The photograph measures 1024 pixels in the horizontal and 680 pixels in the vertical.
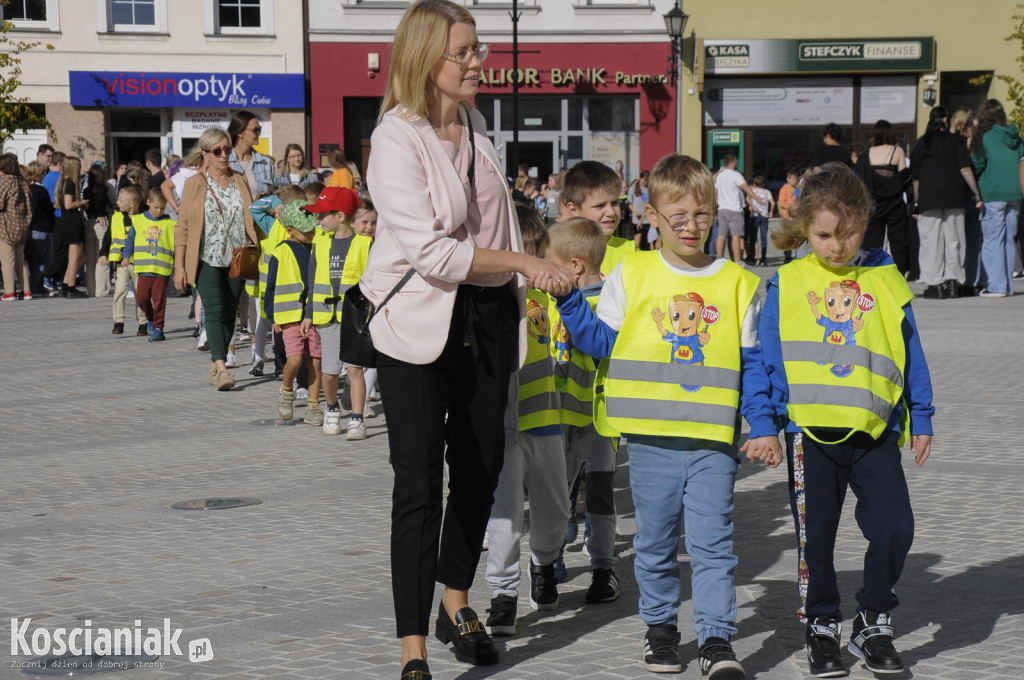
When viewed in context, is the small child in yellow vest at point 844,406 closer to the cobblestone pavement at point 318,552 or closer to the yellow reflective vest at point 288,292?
the cobblestone pavement at point 318,552

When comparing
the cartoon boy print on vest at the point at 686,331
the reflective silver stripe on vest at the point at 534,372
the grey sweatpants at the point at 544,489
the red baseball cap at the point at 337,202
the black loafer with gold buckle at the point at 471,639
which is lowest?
the black loafer with gold buckle at the point at 471,639

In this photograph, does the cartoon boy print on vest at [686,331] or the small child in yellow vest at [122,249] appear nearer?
the cartoon boy print on vest at [686,331]

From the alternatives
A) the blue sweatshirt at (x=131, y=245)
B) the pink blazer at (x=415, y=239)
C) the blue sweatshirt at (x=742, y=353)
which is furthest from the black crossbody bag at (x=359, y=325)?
the blue sweatshirt at (x=131, y=245)

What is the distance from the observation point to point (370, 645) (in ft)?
15.7

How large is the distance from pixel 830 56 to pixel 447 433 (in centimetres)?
2926

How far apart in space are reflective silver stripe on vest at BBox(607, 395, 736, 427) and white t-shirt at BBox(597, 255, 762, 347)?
0.24 m

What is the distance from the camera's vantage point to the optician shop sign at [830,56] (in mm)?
32000

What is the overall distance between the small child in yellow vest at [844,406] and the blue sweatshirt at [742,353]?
63mm

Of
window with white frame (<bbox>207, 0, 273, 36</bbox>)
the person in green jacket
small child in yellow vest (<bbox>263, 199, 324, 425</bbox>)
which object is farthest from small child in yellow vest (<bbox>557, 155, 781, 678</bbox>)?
window with white frame (<bbox>207, 0, 273, 36</bbox>)

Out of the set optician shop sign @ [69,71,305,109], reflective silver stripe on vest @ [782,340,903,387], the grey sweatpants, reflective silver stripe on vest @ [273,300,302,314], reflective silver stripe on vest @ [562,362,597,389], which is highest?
optician shop sign @ [69,71,305,109]

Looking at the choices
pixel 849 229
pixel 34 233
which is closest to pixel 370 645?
pixel 849 229

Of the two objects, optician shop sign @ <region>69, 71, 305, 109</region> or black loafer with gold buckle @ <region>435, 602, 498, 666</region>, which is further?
optician shop sign @ <region>69, 71, 305, 109</region>

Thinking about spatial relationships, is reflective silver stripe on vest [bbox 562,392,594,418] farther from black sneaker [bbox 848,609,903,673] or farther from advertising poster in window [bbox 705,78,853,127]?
advertising poster in window [bbox 705,78,853,127]

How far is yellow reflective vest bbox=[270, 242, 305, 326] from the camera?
9.68 meters
